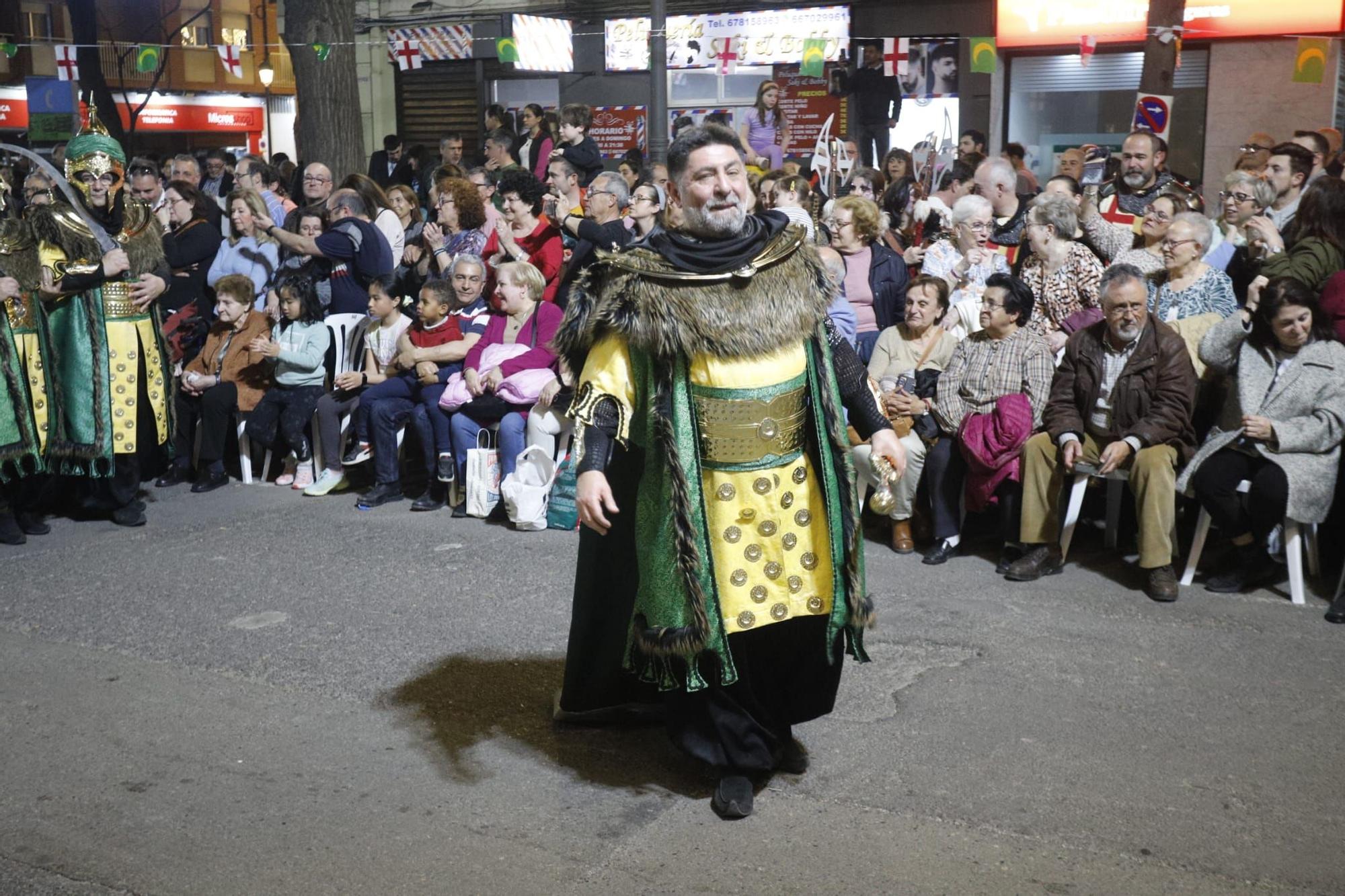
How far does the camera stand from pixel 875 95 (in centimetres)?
1580

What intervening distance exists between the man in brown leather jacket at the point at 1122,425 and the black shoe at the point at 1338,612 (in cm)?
60

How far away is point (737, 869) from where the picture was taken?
148 inches

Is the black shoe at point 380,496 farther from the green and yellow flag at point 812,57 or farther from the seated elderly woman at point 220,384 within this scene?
the green and yellow flag at point 812,57

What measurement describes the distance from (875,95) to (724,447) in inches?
498

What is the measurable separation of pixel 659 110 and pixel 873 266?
15.2 ft

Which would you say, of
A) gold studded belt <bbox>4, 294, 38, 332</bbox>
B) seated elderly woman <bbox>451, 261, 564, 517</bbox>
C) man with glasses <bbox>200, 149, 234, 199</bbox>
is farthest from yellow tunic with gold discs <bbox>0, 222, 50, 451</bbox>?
man with glasses <bbox>200, 149, 234, 199</bbox>

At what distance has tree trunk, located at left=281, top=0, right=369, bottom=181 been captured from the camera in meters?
13.5

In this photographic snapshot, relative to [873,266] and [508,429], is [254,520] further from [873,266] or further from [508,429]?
[873,266]

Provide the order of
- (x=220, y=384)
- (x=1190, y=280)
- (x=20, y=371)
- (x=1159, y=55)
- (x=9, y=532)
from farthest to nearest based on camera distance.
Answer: (x=1159, y=55) → (x=220, y=384) → (x=9, y=532) → (x=20, y=371) → (x=1190, y=280)

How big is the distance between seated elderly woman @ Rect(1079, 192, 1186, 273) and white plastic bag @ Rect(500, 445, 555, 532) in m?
3.15

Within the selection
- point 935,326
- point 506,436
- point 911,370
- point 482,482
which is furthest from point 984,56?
point 482,482

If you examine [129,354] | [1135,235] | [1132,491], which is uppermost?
[1135,235]

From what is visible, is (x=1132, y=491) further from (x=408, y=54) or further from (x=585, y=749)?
(x=408, y=54)

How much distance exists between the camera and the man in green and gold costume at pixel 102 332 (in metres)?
7.26
